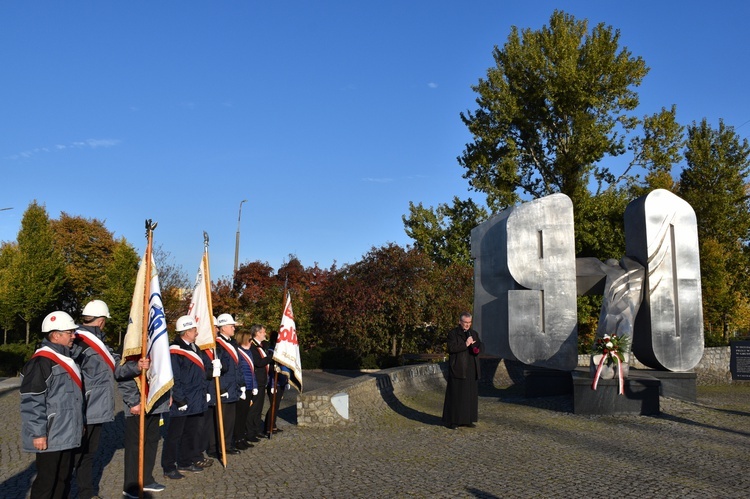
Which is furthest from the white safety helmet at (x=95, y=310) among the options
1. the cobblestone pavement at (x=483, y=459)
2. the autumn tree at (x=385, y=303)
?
the autumn tree at (x=385, y=303)

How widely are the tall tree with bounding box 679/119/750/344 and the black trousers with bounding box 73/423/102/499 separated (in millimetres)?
25250

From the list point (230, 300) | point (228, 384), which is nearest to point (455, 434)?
point (228, 384)

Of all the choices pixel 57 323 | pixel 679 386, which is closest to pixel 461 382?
pixel 679 386

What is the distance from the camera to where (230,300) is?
3475 centimetres

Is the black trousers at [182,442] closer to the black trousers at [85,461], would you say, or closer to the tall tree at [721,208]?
the black trousers at [85,461]

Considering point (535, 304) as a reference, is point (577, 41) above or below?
above

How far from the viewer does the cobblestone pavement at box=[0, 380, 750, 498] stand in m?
6.88

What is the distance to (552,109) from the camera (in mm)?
29000

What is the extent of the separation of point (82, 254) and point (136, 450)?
42.7m

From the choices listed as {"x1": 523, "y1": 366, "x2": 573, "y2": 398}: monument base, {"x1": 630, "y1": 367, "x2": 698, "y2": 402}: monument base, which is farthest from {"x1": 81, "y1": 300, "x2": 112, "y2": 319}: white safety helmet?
{"x1": 523, "y1": 366, "x2": 573, "y2": 398}: monument base

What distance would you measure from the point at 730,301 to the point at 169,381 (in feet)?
84.7

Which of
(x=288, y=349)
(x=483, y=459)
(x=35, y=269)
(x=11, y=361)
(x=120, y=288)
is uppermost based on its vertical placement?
(x=35, y=269)

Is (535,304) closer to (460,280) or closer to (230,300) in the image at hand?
(460,280)

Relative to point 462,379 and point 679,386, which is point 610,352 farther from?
point 462,379
